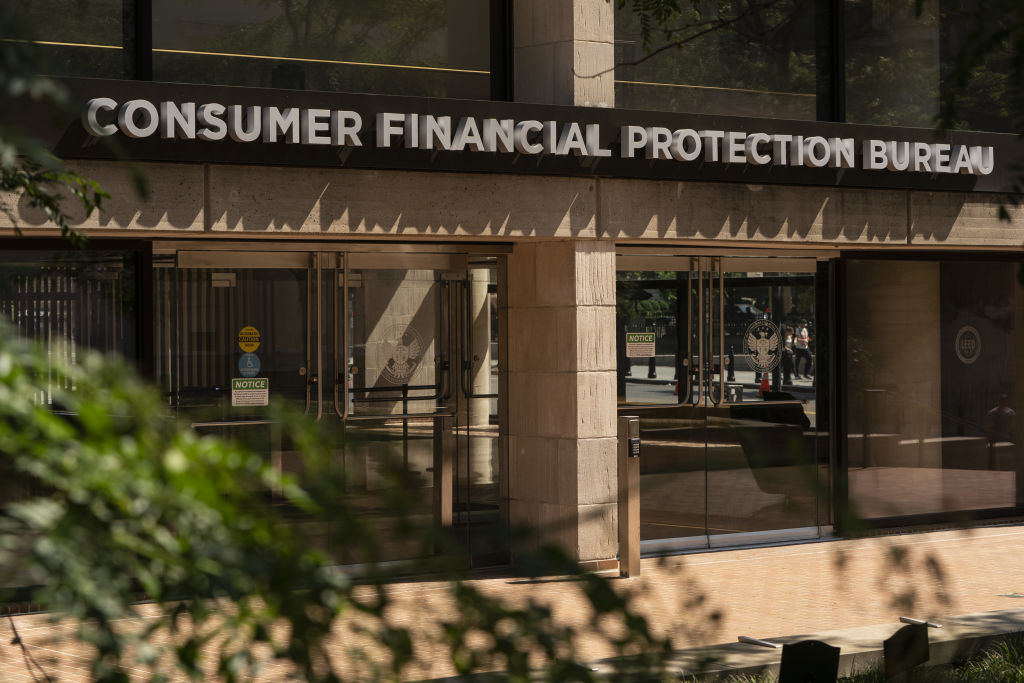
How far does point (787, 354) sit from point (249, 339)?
524 cm

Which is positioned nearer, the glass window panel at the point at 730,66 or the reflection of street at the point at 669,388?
the glass window panel at the point at 730,66

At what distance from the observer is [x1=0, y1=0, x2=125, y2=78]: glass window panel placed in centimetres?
1023

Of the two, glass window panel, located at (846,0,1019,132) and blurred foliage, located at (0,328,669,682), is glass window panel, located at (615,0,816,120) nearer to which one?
glass window panel, located at (846,0,1019,132)

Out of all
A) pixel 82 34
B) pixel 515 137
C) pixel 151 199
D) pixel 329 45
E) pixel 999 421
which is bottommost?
pixel 999 421

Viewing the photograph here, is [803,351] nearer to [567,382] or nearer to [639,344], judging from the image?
[639,344]

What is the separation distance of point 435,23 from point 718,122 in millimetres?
2535

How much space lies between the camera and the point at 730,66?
12820 mm

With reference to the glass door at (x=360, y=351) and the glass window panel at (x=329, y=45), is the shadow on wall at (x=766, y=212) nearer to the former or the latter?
the glass door at (x=360, y=351)

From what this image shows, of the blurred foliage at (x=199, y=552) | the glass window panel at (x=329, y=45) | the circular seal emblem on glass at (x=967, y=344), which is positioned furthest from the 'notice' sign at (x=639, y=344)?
the blurred foliage at (x=199, y=552)

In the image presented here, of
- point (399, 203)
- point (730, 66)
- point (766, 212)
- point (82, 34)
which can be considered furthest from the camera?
point (730, 66)

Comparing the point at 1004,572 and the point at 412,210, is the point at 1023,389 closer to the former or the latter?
the point at 1004,572

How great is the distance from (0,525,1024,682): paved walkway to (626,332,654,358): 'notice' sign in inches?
72.2

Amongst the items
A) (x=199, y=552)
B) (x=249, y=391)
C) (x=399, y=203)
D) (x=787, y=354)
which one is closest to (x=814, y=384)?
(x=787, y=354)

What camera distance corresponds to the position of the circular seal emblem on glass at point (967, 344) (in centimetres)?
1455
